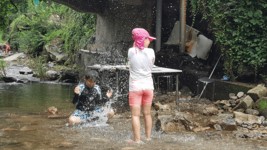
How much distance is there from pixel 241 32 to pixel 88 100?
5.00 meters

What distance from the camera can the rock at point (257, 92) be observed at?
10.0 meters

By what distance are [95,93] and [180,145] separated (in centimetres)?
185

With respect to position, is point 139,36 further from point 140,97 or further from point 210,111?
point 210,111

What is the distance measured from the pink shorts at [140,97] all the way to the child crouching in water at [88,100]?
972 millimetres

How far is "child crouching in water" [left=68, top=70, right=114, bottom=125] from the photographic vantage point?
25.9 ft

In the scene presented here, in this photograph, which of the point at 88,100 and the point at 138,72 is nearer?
Answer: the point at 138,72

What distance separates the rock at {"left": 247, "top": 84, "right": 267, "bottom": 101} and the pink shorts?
398 centimetres

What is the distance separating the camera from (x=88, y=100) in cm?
808

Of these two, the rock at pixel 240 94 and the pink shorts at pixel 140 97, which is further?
the rock at pixel 240 94

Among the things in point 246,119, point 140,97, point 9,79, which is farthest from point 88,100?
point 9,79

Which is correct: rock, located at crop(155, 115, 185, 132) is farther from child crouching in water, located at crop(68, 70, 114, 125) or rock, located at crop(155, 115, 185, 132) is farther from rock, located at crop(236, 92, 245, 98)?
rock, located at crop(236, 92, 245, 98)

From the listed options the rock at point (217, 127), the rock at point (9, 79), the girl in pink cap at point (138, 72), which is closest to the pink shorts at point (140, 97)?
the girl in pink cap at point (138, 72)

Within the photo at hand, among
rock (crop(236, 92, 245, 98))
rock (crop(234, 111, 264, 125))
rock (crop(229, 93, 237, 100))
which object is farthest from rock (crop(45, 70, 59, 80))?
rock (crop(234, 111, 264, 125))

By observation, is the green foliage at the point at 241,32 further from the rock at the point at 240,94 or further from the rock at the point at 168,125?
the rock at the point at 168,125
